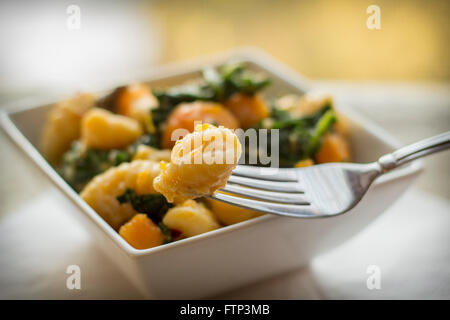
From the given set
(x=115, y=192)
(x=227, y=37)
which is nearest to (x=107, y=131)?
(x=115, y=192)

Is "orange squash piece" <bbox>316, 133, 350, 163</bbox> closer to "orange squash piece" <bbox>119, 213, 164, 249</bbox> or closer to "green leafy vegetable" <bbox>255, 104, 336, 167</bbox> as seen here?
"green leafy vegetable" <bbox>255, 104, 336, 167</bbox>

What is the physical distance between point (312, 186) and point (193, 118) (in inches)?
28.2

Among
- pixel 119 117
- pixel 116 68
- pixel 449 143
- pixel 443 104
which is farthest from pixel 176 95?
pixel 116 68

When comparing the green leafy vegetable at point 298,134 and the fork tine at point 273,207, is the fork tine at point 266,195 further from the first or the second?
the green leafy vegetable at point 298,134

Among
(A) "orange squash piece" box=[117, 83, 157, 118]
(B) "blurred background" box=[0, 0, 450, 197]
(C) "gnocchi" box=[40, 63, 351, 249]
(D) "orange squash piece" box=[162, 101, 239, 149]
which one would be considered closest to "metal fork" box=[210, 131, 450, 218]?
(C) "gnocchi" box=[40, 63, 351, 249]

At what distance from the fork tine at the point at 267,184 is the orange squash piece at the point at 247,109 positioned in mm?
710

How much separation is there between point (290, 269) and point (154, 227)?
0.61 metres

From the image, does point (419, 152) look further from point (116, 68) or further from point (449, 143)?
point (116, 68)

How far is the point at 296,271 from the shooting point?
7.45 feet

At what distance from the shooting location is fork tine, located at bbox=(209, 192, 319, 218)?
1.81m

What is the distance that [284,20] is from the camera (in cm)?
558

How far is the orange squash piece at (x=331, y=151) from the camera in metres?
2.45

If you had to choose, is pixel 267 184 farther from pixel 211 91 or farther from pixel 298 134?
pixel 211 91

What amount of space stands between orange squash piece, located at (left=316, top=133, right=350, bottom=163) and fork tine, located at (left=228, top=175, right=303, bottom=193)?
0.54 metres
